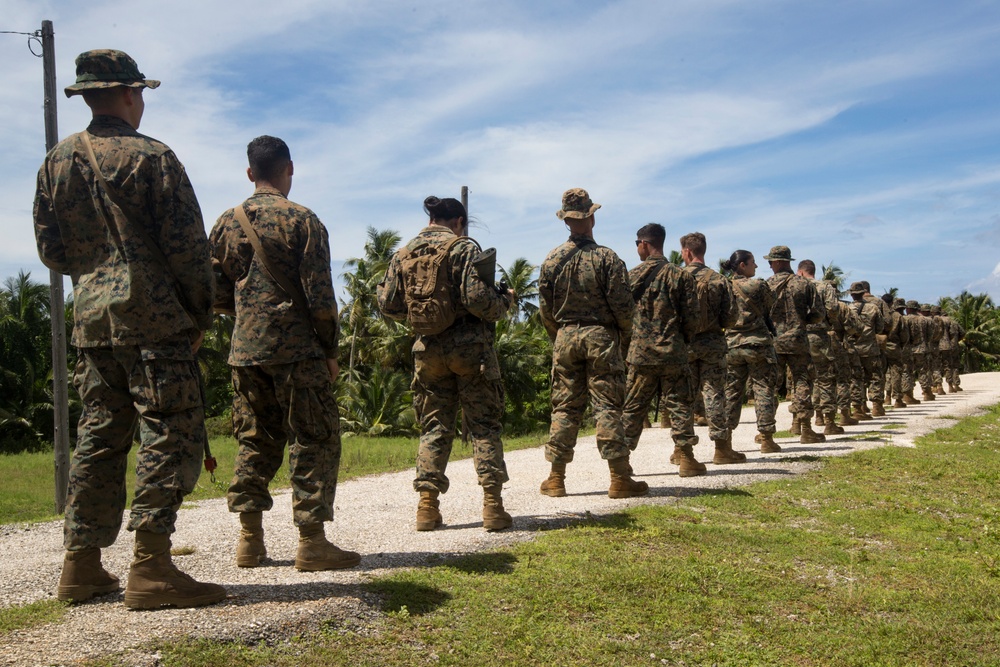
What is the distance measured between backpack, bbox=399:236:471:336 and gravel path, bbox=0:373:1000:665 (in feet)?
5.04

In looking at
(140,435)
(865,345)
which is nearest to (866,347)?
(865,345)

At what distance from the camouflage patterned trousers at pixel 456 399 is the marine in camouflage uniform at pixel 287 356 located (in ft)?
4.46

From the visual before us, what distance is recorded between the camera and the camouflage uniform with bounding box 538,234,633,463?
7.95 m

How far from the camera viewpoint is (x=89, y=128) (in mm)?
4645

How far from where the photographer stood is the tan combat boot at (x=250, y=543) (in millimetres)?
5613

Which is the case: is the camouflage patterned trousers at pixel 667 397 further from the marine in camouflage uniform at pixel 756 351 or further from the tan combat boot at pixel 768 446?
the tan combat boot at pixel 768 446

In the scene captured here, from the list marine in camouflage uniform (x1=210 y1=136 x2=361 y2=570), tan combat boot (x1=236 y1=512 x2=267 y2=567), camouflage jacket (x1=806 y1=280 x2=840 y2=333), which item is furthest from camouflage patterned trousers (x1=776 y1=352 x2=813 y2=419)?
tan combat boot (x1=236 y1=512 x2=267 y2=567)

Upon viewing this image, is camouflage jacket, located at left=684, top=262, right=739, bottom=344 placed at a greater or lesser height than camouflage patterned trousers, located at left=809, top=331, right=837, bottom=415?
greater

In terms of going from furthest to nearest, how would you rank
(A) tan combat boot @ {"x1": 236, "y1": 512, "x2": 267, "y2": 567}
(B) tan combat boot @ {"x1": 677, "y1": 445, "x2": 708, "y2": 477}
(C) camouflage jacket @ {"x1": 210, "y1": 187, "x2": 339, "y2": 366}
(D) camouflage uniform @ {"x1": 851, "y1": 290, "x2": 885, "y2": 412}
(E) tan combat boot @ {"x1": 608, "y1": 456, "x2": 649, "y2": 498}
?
1. (D) camouflage uniform @ {"x1": 851, "y1": 290, "x2": 885, "y2": 412}
2. (B) tan combat boot @ {"x1": 677, "y1": 445, "x2": 708, "y2": 477}
3. (E) tan combat boot @ {"x1": 608, "y1": 456, "x2": 649, "y2": 498}
4. (A) tan combat boot @ {"x1": 236, "y1": 512, "x2": 267, "y2": 567}
5. (C) camouflage jacket @ {"x1": 210, "y1": 187, "x2": 339, "y2": 366}

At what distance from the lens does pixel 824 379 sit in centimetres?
1436

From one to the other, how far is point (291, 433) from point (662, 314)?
194 inches

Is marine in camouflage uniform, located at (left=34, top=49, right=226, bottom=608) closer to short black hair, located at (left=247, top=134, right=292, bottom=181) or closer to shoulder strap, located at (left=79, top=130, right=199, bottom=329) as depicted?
shoulder strap, located at (left=79, top=130, right=199, bottom=329)

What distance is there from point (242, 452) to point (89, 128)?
206 cm

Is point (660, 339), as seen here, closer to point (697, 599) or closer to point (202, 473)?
point (697, 599)
